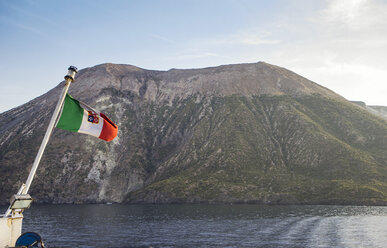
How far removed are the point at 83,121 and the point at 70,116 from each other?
1.01 m

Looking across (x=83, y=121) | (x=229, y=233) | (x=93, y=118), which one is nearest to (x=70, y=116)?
(x=83, y=121)

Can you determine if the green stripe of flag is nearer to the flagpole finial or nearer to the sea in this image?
the flagpole finial

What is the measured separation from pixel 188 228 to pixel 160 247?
25.5m

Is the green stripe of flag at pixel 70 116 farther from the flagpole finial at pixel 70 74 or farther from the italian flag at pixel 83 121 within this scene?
the flagpole finial at pixel 70 74

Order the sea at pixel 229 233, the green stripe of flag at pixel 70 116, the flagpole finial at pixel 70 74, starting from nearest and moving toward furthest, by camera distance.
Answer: the flagpole finial at pixel 70 74
the green stripe of flag at pixel 70 116
the sea at pixel 229 233

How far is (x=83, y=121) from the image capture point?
26.2 meters

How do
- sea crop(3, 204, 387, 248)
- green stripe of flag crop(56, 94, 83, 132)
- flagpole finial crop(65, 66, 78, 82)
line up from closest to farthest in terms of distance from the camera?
flagpole finial crop(65, 66, 78, 82) < green stripe of flag crop(56, 94, 83, 132) < sea crop(3, 204, 387, 248)

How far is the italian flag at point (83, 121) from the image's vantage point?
2578 cm

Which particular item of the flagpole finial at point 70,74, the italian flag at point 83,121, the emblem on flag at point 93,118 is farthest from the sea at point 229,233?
the flagpole finial at point 70,74

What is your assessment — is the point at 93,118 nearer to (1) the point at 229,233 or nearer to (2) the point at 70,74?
(2) the point at 70,74

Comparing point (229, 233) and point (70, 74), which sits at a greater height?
point (70, 74)

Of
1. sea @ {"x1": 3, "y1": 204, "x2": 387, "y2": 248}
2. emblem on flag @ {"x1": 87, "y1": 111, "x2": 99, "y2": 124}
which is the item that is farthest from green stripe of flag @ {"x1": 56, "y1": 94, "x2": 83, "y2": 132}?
sea @ {"x1": 3, "y1": 204, "x2": 387, "y2": 248}

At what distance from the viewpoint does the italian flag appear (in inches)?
1015

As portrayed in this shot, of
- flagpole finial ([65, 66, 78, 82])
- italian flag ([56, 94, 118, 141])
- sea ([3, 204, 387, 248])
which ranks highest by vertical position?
flagpole finial ([65, 66, 78, 82])
